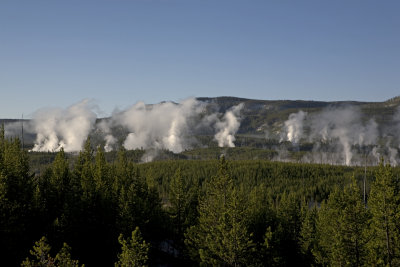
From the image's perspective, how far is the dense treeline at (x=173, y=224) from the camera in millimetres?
38594

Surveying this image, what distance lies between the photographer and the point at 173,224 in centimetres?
6744

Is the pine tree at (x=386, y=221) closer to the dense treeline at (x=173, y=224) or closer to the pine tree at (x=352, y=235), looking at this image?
the dense treeline at (x=173, y=224)

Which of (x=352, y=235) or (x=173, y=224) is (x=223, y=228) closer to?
(x=352, y=235)

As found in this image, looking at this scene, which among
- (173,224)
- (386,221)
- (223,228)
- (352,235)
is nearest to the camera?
(352,235)

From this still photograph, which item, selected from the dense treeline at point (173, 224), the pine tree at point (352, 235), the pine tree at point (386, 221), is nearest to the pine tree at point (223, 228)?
the dense treeline at point (173, 224)

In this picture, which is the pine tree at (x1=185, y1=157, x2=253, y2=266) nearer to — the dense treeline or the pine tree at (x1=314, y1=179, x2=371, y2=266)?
the dense treeline

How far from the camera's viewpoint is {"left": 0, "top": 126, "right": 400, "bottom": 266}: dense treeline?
38.6 m

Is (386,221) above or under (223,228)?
above

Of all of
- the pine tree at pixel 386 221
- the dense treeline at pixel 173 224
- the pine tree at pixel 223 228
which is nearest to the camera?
the pine tree at pixel 386 221

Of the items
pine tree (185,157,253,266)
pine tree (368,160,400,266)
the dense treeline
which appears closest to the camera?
pine tree (368,160,400,266)

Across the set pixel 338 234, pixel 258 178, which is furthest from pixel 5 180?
pixel 258 178

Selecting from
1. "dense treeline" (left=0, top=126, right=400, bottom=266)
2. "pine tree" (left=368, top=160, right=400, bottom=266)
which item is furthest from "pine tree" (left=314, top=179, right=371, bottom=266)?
"pine tree" (left=368, top=160, right=400, bottom=266)

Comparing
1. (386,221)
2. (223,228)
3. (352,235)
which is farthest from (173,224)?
(386,221)

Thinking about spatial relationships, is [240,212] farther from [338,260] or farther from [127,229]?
[127,229]
